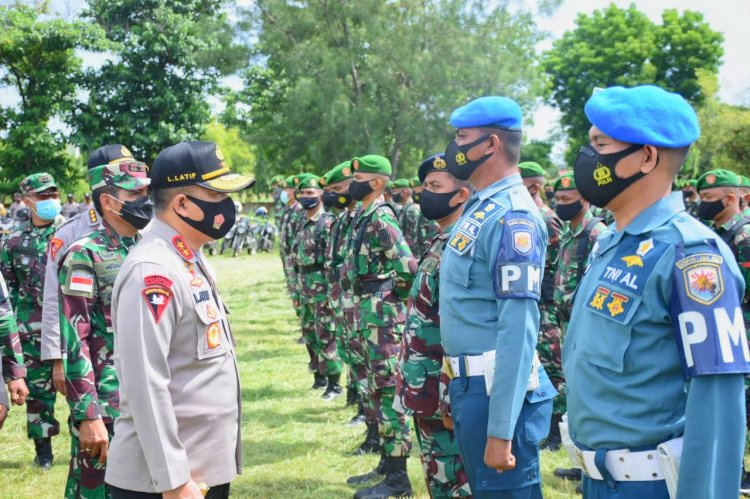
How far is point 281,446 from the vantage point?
22.2 ft

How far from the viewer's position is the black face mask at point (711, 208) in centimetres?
608

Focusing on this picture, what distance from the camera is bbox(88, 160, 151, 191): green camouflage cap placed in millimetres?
4012

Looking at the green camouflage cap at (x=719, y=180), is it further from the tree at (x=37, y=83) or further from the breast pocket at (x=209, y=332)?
the tree at (x=37, y=83)

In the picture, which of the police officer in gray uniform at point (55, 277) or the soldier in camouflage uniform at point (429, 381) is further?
the police officer in gray uniform at point (55, 277)

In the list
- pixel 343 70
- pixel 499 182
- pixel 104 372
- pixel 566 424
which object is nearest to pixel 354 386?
pixel 104 372

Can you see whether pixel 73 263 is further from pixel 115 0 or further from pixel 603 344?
pixel 115 0

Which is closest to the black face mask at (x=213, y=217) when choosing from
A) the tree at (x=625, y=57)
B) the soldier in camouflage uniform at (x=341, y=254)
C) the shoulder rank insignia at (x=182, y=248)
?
the shoulder rank insignia at (x=182, y=248)

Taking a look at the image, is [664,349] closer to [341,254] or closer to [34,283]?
[341,254]

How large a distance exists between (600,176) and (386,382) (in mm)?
3549

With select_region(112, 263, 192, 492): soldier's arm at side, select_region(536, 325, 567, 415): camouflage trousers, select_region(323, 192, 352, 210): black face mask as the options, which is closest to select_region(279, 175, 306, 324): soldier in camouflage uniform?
select_region(323, 192, 352, 210): black face mask

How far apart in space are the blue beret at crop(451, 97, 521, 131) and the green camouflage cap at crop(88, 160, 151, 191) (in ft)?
6.18

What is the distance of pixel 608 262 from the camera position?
2340 millimetres

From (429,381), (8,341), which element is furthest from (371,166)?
(8,341)

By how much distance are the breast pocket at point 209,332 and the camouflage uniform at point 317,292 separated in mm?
5719
